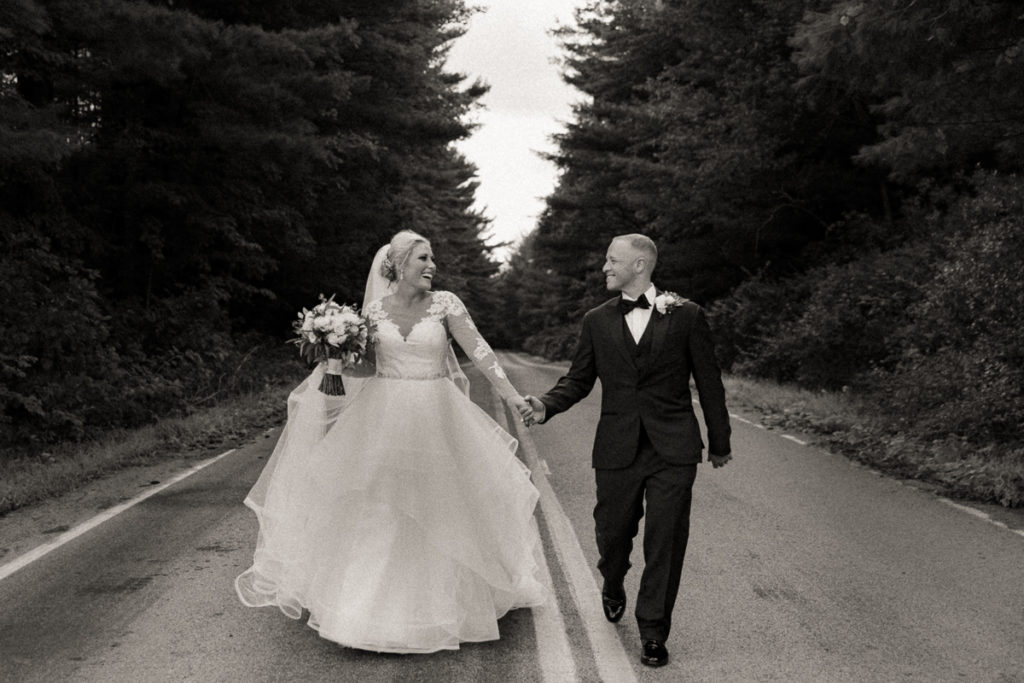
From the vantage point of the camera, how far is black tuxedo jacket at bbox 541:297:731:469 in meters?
5.30

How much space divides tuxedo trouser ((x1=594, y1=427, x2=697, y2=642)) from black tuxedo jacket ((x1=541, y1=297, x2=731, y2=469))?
0.24 feet

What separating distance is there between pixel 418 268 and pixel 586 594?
2220 mm

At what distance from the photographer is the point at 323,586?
5574mm

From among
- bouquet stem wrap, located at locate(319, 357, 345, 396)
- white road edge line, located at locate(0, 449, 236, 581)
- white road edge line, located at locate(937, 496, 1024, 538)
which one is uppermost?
bouquet stem wrap, located at locate(319, 357, 345, 396)

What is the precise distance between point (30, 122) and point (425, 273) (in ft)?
28.6

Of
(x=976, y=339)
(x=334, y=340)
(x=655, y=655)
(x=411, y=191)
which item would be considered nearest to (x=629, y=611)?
(x=655, y=655)

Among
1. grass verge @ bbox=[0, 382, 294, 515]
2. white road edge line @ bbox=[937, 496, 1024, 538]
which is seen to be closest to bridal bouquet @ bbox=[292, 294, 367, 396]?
grass verge @ bbox=[0, 382, 294, 515]

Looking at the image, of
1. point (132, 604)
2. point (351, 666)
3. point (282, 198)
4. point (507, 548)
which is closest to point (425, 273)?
point (507, 548)

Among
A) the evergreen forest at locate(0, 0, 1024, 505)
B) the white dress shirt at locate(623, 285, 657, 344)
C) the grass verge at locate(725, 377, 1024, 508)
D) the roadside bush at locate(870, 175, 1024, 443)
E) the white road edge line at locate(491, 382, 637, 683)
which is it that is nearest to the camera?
the white road edge line at locate(491, 382, 637, 683)

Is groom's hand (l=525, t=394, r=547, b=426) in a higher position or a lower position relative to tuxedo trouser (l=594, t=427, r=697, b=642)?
higher

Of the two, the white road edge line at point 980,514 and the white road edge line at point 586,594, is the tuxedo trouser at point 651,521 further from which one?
the white road edge line at point 980,514

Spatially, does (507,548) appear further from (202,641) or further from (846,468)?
(846,468)

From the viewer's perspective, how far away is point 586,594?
6375mm

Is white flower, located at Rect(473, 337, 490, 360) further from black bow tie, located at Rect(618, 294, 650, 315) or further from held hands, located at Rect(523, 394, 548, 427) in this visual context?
black bow tie, located at Rect(618, 294, 650, 315)
